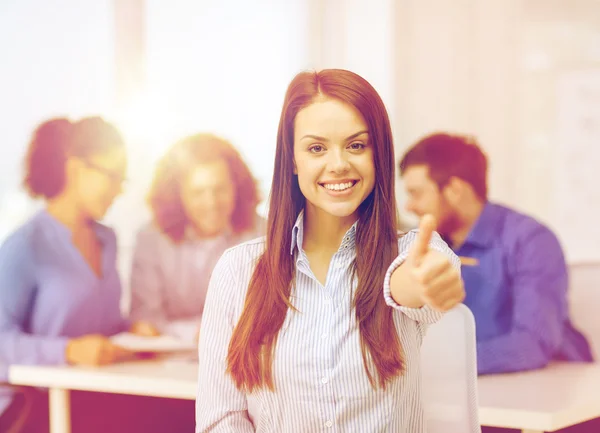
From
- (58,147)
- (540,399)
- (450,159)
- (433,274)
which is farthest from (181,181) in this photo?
(433,274)

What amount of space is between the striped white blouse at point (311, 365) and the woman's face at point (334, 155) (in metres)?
0.07

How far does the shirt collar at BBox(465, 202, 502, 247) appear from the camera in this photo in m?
2.10

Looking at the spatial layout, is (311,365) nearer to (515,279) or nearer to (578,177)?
(515,279)

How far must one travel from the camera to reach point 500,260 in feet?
6.73

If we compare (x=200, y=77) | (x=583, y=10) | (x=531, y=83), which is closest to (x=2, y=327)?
(x=200, y=77)

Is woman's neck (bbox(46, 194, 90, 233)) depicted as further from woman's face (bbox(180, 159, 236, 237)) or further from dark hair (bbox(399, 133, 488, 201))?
dark hair (bbox(399, 133, 488, 201))

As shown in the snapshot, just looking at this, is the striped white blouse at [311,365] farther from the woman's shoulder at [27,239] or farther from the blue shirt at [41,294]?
the woman's shoulder at [27,239]

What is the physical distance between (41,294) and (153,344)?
40cm

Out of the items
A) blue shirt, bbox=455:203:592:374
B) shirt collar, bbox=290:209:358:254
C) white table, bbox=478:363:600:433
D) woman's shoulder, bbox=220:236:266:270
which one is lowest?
white table, bbox=478:363:600:433

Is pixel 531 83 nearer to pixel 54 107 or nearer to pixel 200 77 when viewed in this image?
pixel 200 77

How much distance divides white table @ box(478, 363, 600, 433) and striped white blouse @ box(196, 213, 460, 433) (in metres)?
0.35

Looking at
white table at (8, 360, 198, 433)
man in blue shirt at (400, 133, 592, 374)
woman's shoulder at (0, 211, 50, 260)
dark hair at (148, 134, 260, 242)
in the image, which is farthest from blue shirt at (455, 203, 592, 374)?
woman's shoulder at (0, 211, 50, 260)

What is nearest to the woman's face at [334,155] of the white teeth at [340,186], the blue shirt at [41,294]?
the white teeth at [340,186]

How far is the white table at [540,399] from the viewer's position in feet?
4.56
